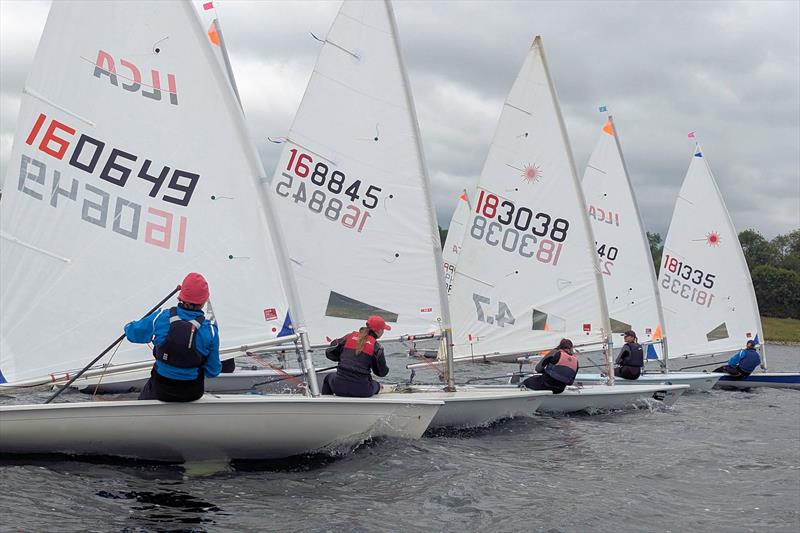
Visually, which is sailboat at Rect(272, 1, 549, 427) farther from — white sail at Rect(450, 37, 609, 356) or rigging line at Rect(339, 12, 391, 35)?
white sail at Rect(450, 37, 609, 356)

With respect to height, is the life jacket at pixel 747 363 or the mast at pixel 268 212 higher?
the mast at pixel 268 212

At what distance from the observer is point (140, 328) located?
6.23 metres

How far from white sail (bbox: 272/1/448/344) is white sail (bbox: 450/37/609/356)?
250 centimetres

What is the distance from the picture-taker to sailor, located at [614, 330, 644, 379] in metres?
14.5

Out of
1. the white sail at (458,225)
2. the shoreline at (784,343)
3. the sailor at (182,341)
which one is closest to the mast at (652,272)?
the white sail at (458,225)

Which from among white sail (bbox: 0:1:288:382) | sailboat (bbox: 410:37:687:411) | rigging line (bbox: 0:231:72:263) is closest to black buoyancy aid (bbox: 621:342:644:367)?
sailboat (bbox: 410:37:687:411)

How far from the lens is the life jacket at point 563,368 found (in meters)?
10.8

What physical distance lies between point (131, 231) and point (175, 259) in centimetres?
44

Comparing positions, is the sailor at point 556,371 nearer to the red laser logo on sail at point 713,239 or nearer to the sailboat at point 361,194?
the sailboat at point 361,194

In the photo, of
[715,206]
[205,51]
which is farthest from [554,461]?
[715,206]

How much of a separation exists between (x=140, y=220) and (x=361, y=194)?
3785 mm

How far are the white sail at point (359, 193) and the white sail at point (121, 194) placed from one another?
3.06m

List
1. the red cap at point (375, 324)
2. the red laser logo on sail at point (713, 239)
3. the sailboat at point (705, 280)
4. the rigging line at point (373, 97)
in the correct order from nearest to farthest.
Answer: the red cap at point (375, 324)
the rigging line at point (373, 97)
the sailboat at point (705, 280)
the red laser logo on sail at point (713, 239)

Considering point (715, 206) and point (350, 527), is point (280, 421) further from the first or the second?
point (715, 206)
